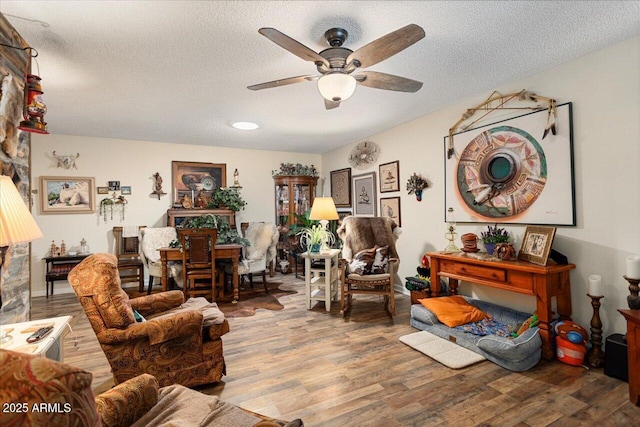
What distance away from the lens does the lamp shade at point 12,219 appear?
47.3 inches

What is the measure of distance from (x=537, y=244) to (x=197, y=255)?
12.0 feet

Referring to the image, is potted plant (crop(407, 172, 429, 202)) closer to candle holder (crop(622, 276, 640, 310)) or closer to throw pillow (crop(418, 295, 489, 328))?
throw pillow (crop(418, 295, 489, 328))

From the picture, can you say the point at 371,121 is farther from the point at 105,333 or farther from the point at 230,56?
the point at 105,333

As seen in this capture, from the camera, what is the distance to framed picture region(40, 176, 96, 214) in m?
4.53

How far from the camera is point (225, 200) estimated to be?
5352 millimetres

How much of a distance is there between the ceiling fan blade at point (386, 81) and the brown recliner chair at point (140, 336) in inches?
78.1

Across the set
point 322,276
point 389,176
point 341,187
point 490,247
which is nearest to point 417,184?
point 389,176

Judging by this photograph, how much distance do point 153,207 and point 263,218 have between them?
1.92 m

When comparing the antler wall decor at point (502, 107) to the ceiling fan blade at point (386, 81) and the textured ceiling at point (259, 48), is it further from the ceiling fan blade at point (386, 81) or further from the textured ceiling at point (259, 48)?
the ceiling fan blade at point (386, 81)

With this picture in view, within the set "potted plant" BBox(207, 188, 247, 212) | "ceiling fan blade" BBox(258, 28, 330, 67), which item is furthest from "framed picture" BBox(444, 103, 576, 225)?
"potted plant" BBox(207, 188, 247, 212)

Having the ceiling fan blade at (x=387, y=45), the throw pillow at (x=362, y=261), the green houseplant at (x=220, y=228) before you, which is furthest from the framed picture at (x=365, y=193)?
the ceiling fan blade at (x=387, y=45)

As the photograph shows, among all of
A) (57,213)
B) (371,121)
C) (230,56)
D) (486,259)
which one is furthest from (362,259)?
(57,213)

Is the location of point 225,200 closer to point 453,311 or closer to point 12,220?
point 453,311

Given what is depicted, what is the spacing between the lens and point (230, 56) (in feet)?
7.74
